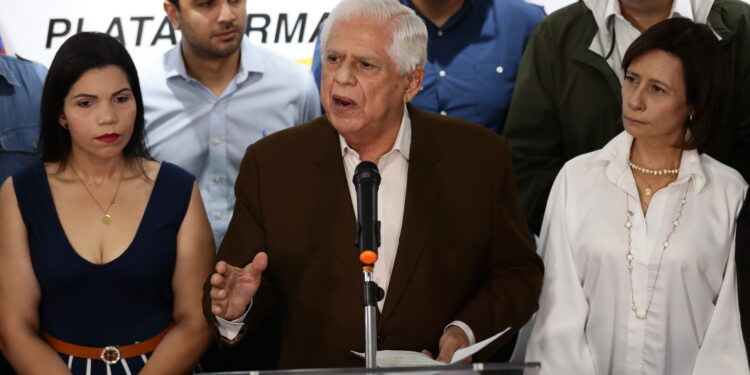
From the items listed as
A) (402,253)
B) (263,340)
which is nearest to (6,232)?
(263,340)

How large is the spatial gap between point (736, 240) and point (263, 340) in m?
1.68

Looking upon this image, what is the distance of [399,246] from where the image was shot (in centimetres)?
317

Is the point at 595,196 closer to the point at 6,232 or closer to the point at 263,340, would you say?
the point at 263,340

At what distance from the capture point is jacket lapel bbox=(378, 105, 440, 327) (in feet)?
10.4

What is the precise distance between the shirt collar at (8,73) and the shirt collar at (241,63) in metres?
0.59

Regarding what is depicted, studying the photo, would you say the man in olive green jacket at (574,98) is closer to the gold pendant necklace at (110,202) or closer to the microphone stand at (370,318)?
the gold pendant necklace at (110,202)

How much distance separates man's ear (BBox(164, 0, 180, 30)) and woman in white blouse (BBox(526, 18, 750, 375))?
5.82ft

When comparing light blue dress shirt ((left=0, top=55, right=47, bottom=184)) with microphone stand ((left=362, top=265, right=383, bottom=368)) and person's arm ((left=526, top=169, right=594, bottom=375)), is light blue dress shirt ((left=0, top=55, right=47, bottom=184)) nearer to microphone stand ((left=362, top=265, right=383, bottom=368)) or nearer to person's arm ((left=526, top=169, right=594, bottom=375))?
person's arm ((left=526, top=169, right=594, bottom=375))

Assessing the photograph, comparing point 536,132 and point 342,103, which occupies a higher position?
point 342,103

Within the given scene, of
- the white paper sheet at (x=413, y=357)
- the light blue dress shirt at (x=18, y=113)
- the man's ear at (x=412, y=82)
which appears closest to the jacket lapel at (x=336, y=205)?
the man's ear at (x=412, y=82)

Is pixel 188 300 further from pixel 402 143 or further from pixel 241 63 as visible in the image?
pixel 241 63

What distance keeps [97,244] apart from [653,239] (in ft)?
5.78

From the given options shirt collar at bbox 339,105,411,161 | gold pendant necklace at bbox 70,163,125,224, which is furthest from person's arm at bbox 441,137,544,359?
gold pendant necklace at bbox 70,163,125,224

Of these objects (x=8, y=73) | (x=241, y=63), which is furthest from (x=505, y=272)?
(x=8, y=73)
